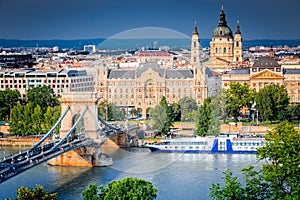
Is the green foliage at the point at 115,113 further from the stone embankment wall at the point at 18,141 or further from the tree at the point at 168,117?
the stone embankment wall at the point at 18,141

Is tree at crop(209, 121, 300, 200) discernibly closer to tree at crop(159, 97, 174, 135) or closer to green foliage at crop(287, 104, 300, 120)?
tree at crop(159, 97, 174, 135)

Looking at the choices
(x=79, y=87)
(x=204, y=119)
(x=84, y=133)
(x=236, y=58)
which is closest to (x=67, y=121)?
(x=84, y=133)

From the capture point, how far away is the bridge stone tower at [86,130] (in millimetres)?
17125

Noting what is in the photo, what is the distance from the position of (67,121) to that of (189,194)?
5578 mm

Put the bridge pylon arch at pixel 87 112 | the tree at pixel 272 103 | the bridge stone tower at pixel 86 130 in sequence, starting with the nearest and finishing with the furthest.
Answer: the bridge stone tower at pixel 86 130 < the bridge pylon arch at pixel 87 112 < the tree at pixel 272 103

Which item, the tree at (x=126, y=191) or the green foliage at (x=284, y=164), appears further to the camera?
the tree at (x=126, y=191)

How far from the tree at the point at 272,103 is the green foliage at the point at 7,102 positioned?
7687 millimetres

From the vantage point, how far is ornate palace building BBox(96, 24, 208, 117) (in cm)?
2442

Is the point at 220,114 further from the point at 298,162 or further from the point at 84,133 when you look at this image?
the point at 298,162

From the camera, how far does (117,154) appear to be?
18859 millimetres

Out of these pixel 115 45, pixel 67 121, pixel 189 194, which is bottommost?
pixel 189 194

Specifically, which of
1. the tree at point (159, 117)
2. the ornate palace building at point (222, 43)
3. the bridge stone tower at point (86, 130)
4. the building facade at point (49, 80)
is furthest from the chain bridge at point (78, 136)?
the ornate palace building at point (222, 43)

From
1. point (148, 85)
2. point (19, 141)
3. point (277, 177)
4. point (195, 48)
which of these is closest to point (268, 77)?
point (195, 48)

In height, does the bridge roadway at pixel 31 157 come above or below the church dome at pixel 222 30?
below
